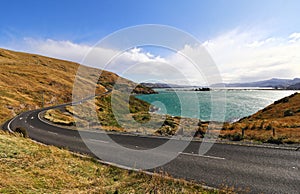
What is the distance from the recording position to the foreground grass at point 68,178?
237 inches

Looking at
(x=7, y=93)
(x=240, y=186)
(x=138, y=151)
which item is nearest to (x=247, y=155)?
(x=240, y=186)

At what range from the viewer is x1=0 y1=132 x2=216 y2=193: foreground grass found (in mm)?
6012

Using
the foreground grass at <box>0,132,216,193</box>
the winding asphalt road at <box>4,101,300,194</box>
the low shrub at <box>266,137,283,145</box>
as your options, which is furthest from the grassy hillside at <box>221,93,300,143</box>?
the foreground grass at <box>0,132,216,193</box>

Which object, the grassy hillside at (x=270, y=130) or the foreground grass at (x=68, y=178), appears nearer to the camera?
the foreground grass at (x=68, y=178)

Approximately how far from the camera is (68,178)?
712cm

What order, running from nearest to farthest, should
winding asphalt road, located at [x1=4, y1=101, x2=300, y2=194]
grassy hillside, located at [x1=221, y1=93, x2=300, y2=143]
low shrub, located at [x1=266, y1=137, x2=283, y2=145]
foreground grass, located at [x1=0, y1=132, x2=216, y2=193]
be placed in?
foreground grass, located at [x1=0, y1=132, x2=216, y2=193] → winding asphalt road, located at [x1=4, y1=101, x2=300, y2=194] → low shrub, located at [x1=266, y1=137, x2=283, y2=145] → grassy hillside, located at [x1=221, y1=93, x2=300, y2=143]

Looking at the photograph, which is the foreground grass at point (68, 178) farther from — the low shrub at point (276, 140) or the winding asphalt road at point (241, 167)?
the low shrub at point (276, 140)

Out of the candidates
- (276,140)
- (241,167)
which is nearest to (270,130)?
(276,140)

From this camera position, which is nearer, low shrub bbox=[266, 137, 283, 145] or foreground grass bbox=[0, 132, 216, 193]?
foreground grass bbox=[0, 132, 216, 193]

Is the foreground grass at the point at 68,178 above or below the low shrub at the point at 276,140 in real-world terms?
above

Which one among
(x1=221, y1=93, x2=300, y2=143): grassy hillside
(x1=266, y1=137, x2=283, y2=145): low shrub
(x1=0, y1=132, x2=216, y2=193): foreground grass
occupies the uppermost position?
(x1=0, y1=132, x2=216, y2=193): foreground grass

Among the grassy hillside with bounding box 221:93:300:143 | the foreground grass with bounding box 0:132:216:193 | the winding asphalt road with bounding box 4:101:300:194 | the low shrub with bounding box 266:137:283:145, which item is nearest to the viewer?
the foreground grass with bounding box 0:132:216:193

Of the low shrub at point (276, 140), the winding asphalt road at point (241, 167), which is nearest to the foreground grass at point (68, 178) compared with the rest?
the winding asphalt road at point (241, 167)

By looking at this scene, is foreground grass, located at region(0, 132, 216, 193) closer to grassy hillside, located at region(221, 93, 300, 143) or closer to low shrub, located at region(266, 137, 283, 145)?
low shrub, located at region(266, 137, 283, 145)
